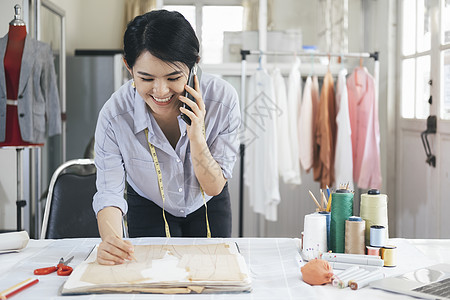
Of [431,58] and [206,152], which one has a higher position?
[431,58]

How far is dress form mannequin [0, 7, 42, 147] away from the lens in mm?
3127

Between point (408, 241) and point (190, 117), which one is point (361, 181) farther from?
point (190, 117)

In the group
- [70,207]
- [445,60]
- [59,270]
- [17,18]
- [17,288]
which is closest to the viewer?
[17,288]

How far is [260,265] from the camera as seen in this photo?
53.6 inches

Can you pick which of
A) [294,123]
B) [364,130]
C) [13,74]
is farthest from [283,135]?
[13,74]

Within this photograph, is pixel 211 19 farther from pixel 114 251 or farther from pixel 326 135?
pixel 114 251

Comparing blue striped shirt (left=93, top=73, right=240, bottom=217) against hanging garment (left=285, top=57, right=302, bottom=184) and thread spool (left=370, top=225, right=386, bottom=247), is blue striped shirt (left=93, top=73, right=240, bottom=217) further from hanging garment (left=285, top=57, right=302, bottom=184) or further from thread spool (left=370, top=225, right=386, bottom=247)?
hanging garment (left=285, top=57, right=302, bottom=184)

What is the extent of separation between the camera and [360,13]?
412 centimetres

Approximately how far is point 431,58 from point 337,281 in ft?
7.39

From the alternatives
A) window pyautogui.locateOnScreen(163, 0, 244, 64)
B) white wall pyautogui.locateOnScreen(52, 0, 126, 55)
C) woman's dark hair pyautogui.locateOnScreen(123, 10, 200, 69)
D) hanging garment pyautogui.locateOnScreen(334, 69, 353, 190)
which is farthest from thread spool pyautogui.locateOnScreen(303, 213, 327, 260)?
white wall pyautogui.locateOnScreen(52, 0, 126, 55)

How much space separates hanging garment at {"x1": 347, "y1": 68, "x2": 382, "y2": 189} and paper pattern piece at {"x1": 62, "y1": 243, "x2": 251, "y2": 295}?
215cm

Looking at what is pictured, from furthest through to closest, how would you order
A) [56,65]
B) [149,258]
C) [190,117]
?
1. [56,65]
2. [190,117]
3. [149,258]

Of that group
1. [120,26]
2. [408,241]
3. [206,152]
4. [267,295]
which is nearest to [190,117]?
[206,152]

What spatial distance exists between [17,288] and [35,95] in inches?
93.0
